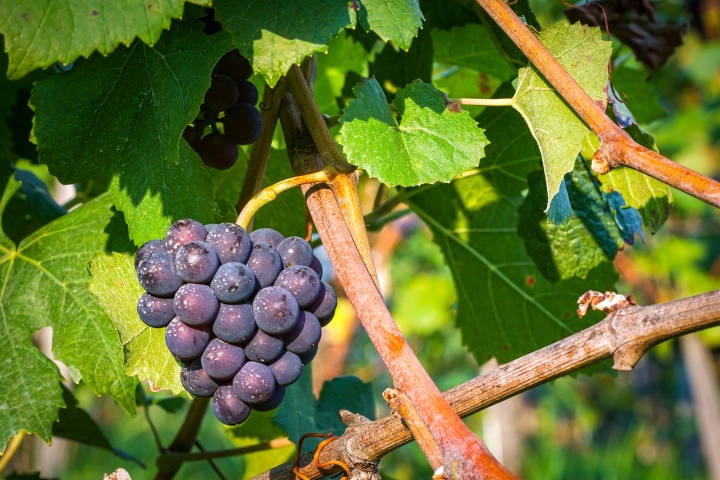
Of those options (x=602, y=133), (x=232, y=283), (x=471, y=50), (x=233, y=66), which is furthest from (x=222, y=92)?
(x=471, y=50)

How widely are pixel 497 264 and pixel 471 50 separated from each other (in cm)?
35

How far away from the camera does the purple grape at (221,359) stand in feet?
2.13

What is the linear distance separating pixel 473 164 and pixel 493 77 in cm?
55

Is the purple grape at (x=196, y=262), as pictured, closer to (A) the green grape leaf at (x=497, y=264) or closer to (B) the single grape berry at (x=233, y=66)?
(B) the single grape berry at (x=233, y=66)

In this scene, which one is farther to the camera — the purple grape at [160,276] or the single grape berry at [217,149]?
the single grape berry at [217,149]

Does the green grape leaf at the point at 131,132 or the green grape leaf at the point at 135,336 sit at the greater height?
the green grape leaf at the point at 131,132

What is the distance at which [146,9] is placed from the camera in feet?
2.04

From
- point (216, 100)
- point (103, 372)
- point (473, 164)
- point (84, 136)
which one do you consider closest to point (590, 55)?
point (473, 164)

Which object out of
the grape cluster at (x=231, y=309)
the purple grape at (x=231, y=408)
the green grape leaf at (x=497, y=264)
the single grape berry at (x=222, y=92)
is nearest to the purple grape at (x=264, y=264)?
the grape cluster at (x=231, y=309)

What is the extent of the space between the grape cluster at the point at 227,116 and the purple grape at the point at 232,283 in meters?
0.23

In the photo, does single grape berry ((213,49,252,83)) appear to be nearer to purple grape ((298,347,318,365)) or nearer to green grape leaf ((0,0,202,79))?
green grape leaf ((0,0,202,79))

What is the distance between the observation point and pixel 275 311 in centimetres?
63

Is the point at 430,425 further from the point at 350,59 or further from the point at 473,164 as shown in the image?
the point at 350,59

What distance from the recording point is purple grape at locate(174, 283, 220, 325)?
2.08ft
